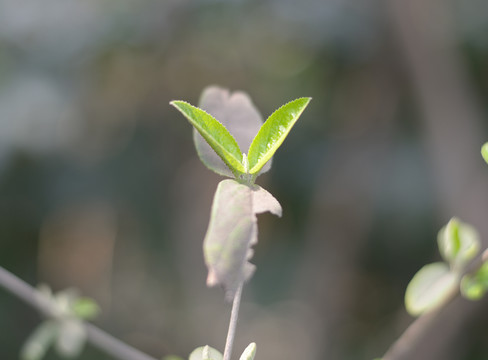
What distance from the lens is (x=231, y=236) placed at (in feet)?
0.74

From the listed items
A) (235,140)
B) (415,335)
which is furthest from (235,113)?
(415,335)

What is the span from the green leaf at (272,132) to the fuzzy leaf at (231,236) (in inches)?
1.1

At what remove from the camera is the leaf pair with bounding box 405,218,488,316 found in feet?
1.15

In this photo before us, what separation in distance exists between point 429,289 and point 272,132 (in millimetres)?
172

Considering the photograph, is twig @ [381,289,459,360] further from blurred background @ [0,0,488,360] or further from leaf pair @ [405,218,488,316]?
blurred background @ [0,0,488,360]

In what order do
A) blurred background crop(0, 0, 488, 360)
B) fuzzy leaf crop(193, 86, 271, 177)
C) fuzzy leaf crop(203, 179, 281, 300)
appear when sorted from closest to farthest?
fuzzy leaf crop(203, 179, 281, 300) → fuzzy leaf crop(193, 86, 271, 177) → blurred background crop(0, 0, 488, 360)

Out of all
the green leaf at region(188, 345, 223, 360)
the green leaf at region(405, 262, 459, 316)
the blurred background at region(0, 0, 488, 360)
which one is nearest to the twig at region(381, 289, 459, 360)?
the green leaf at region(405, 262, 459, 316)

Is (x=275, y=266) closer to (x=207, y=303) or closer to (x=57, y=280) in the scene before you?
(x=207, y=303)

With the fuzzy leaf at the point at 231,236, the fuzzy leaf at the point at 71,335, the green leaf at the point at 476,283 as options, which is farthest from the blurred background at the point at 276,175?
the fuzzy leaf at the point at 231,236

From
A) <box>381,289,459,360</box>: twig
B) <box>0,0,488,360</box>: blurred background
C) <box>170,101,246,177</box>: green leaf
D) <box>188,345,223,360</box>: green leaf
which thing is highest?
<box>0,0,488,360</box>: blurred background

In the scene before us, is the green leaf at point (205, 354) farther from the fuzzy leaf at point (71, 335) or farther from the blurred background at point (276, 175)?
the blurred background at point (276, 175)

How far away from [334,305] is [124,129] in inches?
27.6

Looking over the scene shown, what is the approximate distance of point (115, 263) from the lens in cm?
161

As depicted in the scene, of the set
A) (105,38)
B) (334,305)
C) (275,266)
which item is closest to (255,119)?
(105,38)
